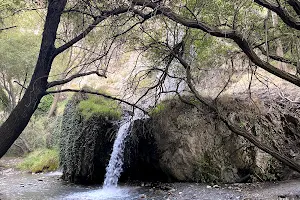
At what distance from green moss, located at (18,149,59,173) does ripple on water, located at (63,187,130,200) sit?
656cm

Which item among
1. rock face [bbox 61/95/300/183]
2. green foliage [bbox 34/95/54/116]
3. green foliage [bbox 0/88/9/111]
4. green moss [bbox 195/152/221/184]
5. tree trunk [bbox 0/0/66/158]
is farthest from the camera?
green foliage [bbox 34/95/54/116]

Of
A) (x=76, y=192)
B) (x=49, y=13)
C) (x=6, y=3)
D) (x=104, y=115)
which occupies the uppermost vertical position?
(x=6, y=3)

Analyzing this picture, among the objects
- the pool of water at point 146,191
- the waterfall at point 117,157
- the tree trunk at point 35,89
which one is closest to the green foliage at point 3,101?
the pool of water at point 146,191

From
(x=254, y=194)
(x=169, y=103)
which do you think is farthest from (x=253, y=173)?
(x=169, y=103)

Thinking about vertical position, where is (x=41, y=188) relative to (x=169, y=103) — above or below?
below

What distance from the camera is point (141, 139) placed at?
10.8 meters

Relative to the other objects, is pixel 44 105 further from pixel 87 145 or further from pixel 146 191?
pixel 146 191

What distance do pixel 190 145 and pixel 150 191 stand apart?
5.88ft

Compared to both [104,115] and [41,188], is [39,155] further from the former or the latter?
[104,115]

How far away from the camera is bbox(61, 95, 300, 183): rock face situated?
8.96 meters

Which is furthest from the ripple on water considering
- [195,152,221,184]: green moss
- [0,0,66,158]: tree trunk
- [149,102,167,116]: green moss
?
[0,0,66,158]: tree trunk

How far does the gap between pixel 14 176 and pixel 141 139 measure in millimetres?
7175

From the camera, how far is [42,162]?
16.2 m

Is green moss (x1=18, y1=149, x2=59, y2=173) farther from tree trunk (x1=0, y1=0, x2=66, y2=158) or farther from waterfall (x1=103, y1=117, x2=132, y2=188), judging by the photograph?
tree trunk (x1=0, y1=0, x2=66, y2=158)
